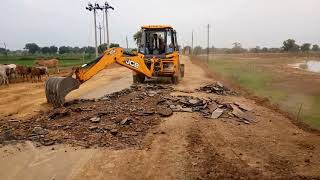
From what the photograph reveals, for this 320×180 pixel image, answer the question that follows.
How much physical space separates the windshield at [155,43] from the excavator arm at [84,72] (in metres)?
2.48

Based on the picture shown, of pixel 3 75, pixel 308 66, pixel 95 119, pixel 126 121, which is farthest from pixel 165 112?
pixel 308 66

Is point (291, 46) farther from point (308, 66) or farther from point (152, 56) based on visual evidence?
point (152, 56)

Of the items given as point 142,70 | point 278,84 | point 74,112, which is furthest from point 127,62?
point 278,84

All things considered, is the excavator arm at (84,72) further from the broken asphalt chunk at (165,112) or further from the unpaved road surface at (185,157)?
the unpaved road surface at (185,157)

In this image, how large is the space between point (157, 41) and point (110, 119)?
1031cm

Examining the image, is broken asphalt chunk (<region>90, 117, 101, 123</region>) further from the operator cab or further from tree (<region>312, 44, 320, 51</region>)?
tree (<region>312, 44, 320, 51</region>)

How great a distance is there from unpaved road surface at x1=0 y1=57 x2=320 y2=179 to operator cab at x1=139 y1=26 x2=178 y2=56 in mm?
10104

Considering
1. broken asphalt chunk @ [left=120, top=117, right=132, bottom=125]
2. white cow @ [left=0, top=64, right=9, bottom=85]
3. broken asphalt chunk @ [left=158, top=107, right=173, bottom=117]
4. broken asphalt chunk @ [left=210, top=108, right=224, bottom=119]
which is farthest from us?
white cow @ [left=0, top=64, right=9, bottom=85]

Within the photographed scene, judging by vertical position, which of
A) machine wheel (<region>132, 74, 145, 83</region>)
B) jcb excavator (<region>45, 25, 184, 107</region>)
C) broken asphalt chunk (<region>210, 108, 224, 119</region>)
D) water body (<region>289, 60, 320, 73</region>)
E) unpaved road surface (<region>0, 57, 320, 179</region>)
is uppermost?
jcb excavator (<region>45, 25, 184, 107</region>)

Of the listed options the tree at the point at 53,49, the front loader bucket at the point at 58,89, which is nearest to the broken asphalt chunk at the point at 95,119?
the front loader bucket at the point at 58,89

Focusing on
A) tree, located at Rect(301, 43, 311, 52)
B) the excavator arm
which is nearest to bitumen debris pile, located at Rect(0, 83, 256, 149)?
the excavator arm

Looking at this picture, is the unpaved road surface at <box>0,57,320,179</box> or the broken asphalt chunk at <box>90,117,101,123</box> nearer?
the unpaved road surface at <box>0,57,320,179</box>

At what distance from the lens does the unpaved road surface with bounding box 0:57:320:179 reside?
25.5 feet

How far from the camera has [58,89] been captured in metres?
13.8
